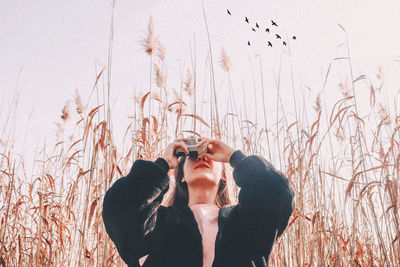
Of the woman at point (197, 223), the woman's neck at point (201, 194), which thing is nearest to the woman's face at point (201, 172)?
the woman's neck at point (201, 194)

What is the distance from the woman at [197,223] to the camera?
3.95 feet

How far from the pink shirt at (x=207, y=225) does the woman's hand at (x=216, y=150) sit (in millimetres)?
196

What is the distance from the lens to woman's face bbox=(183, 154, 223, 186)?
57.3 inches

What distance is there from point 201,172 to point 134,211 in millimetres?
337

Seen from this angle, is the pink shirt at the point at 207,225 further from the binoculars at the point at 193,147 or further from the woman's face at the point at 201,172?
the binoculars at the point at 193,147

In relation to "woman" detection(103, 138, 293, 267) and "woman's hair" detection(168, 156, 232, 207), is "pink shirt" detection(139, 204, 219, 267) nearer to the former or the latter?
"woman" detection(103, 138, 293, 267)

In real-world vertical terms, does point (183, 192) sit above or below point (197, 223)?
above

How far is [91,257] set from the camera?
63.9 inches

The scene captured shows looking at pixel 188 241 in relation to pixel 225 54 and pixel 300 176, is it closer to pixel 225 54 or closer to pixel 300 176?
pixel 300 176

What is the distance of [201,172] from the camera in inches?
57.3

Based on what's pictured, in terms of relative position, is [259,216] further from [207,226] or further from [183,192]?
[183,192]

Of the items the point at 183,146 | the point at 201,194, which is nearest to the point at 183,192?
the point at 201,194

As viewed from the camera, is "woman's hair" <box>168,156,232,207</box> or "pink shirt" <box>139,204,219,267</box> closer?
"pink shirt" <box>139,204,219,267</box>

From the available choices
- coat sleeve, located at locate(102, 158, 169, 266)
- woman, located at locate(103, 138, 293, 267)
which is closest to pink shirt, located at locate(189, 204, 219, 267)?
woman, located at locate(103, 138, 293, 267)
